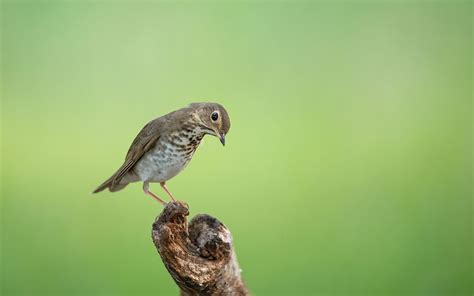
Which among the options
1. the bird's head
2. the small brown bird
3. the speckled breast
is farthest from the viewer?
the speckled breast

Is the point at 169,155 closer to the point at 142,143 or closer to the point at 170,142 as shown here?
the point at 170,142

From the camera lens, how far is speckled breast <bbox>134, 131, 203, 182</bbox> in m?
5.58

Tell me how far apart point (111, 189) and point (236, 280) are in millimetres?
1949

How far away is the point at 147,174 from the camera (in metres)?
5.77

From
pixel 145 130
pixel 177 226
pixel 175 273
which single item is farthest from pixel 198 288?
pixel 145 130

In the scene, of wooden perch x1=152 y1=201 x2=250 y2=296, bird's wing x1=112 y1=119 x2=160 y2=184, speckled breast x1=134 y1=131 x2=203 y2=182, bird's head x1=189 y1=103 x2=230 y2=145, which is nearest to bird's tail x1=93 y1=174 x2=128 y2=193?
bird's wing x1=112 y1=119 x2=160 y2=184

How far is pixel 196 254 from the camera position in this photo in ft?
15.1

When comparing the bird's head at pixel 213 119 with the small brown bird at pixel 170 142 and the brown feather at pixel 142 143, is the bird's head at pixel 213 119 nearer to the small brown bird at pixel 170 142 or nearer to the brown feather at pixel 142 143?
the small brown bird at pixel 170 142

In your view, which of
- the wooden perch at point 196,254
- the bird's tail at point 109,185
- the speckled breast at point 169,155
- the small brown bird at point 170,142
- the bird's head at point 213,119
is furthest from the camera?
the bird's tail at point 109,185

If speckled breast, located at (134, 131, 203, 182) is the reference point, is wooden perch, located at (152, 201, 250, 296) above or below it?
below

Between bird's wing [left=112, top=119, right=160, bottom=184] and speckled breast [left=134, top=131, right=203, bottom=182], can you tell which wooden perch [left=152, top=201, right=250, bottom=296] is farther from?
bird's wing [left=112, top=119, right=160, bottom=184]

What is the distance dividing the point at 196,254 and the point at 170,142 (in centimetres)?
135

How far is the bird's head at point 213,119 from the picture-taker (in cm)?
528

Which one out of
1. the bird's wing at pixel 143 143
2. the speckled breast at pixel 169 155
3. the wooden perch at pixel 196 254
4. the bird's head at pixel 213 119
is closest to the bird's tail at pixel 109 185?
the bird's wing at pixel 143 143
